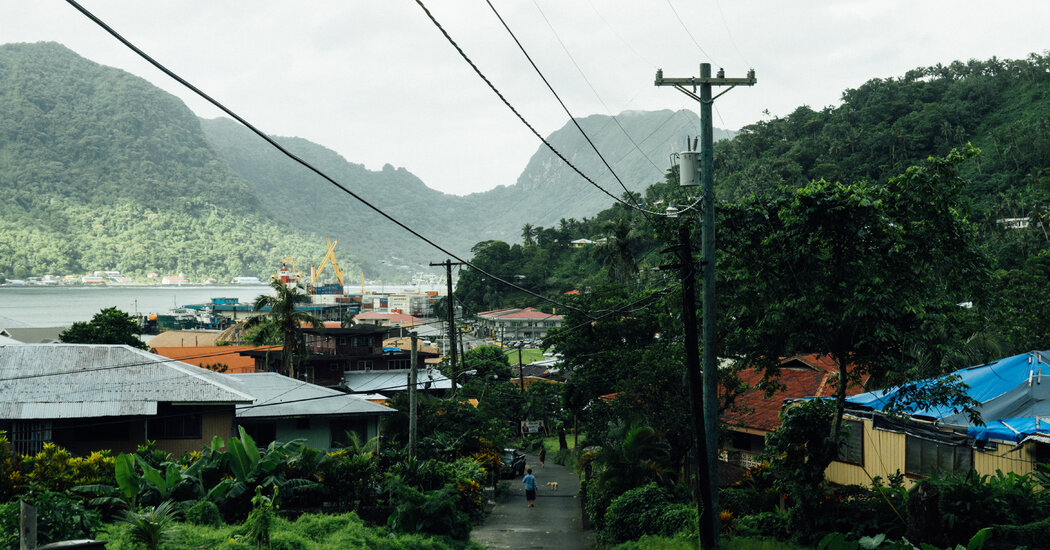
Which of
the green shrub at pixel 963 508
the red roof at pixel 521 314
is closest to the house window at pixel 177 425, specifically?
the green shrub at pixel 963 508

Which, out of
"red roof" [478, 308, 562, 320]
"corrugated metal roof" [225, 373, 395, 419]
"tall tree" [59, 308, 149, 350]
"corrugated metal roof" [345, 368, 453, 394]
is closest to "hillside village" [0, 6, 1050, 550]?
"corrugated metal roof" [225, 373, 395, 419]

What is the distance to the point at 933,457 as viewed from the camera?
1845 centimetres

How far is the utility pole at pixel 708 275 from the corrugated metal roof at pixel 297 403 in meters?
17.5

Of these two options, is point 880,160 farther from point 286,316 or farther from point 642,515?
point 642,515

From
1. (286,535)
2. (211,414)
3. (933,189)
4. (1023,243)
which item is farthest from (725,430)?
(1023,243)

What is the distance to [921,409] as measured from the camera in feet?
55.7

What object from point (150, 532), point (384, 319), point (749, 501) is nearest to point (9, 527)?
point (150, 532)

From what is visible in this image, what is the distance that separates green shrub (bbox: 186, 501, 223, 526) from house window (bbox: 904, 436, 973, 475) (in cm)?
1615

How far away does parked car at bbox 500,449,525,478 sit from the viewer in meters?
37.0

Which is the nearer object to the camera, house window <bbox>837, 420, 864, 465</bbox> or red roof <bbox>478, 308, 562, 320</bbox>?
house window <bbox>837, 420, 864, 465</bbox>

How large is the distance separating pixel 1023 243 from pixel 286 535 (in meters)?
74.7

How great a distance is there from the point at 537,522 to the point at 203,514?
11765mm

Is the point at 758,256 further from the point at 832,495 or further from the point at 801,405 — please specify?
the point at 832,495

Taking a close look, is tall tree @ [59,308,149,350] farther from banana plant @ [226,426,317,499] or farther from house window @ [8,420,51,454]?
banana plant @ [226,426,317,499]
